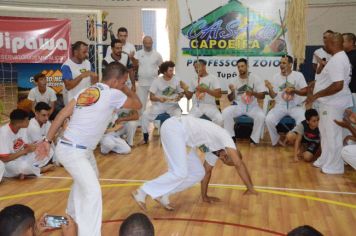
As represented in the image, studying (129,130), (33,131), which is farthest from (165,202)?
(129,130)

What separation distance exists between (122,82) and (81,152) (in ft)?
2.58

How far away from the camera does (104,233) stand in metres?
4.76

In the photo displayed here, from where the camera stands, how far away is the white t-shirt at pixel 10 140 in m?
6.45

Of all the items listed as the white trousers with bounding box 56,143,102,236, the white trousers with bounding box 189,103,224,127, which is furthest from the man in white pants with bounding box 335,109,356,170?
the white trousers with bounding box 56,143,102,236

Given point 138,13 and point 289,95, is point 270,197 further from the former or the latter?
point 138,13

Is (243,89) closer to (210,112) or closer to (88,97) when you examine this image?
(210,112)

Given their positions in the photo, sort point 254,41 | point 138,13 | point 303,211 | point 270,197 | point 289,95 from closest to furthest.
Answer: point 303,211 → point 270,197 → point 289,95 → point 254,41 → point 138,13

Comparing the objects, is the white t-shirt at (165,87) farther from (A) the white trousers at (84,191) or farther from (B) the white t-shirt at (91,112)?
(A) the white trousers at (84,191)

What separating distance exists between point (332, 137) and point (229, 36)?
3.55 metres

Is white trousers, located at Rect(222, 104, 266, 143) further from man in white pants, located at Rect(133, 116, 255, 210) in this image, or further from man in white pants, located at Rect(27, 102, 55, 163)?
man in white pants, located at Rect(133, 116, 255, 210)

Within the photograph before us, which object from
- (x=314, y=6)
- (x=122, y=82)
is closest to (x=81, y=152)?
(x=122, y=82)

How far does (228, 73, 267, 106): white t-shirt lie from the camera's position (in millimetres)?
9156

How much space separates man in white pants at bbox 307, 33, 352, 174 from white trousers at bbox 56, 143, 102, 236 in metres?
4.09

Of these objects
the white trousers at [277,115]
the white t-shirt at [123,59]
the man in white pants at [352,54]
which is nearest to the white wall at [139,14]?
the white t-shirt at [123,59]
